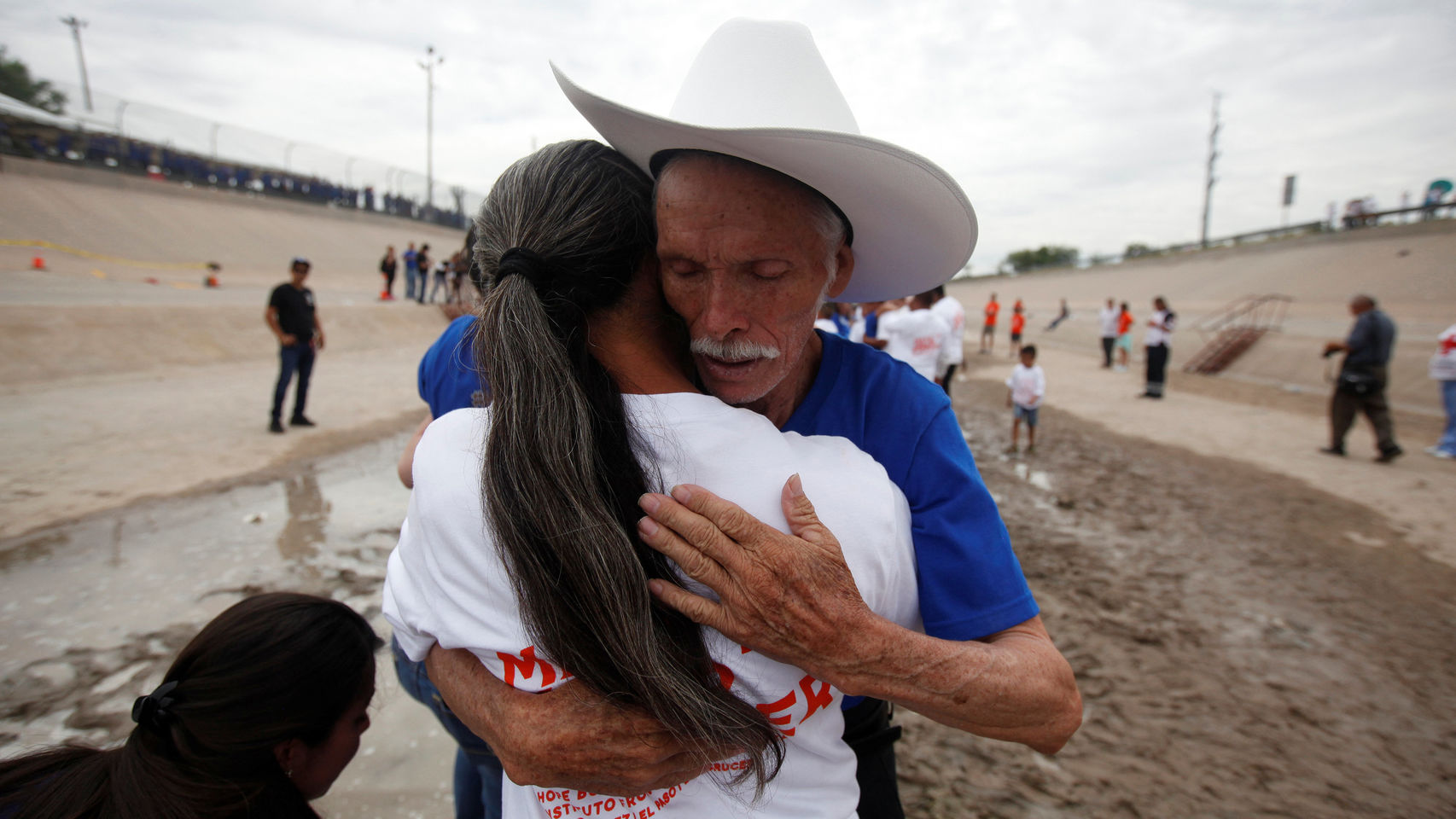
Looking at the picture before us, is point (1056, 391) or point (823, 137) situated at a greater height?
point (823, 137)

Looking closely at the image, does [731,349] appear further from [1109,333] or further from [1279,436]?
[1109,333]

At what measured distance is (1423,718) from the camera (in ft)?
11.2

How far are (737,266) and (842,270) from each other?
0.39m

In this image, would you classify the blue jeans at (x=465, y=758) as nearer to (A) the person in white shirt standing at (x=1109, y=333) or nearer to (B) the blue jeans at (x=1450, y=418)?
(B) the blue jeans at (x=1450, y=418)

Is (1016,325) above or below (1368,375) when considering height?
above

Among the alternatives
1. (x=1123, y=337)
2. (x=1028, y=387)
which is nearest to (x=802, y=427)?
(x=1028, y=387)

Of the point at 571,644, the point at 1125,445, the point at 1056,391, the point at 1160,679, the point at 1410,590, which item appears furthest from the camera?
the point at 1056,391

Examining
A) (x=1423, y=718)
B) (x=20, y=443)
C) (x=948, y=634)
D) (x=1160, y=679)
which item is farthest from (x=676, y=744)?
(x=20, y=443)

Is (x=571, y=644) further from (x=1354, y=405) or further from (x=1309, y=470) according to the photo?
(x=1354, y=405)

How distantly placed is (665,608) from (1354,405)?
11333 millimetres

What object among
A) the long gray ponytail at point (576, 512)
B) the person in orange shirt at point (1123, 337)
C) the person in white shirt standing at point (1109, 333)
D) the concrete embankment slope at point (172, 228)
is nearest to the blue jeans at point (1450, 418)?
the person in orange shirt at point (1123, 337)

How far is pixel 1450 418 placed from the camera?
8875 millimetres

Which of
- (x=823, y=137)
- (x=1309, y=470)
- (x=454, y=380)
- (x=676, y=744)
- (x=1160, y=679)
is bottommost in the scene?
(x=1160, y=679)

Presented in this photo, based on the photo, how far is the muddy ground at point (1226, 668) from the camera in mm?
2857
